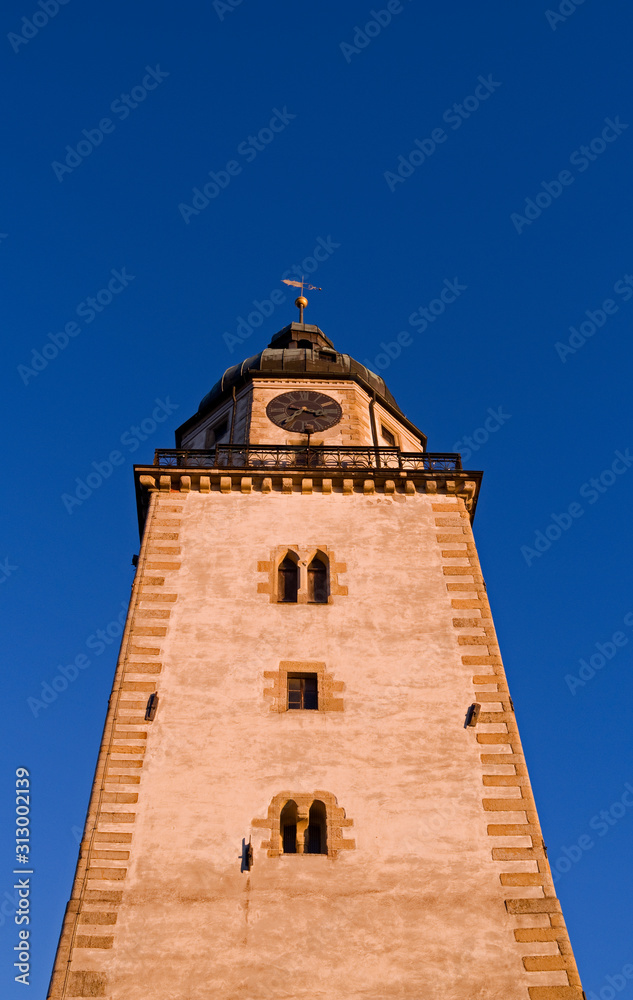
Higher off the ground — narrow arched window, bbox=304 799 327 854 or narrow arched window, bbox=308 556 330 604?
narrow arched window, bbox=308 556 330 604

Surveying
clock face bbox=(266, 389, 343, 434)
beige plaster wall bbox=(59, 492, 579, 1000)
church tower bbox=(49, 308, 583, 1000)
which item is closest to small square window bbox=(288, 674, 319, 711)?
church tower bbox=(49, 308, 583, 1000)

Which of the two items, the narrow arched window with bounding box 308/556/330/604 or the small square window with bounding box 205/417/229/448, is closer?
the narrow arched window with bounding box 308/556/330/604

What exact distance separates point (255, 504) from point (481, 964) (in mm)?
11203

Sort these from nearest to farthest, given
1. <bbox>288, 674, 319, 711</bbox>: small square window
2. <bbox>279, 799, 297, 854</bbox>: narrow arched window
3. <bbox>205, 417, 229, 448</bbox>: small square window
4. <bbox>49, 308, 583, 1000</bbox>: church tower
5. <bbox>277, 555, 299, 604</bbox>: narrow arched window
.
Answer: <bbox>49, 308, 583, 1000</bbox>: church tower → <bbox>279, 799, 297, 854</bbox>: narrow arched window → <bbox>288, 674, 319, 711</bbox>: small square window → <bbox>277, 555, 299, 604</bbox>: narrow arched window → <bbox>205, 417, 229, 448</bbox>: small square window

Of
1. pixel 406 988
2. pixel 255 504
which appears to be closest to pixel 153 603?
pixel 255 504

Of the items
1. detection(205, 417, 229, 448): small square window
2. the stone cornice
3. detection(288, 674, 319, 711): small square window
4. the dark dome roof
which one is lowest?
detection(288, 674, 319, 711): small square window

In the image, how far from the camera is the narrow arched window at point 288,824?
1830cm

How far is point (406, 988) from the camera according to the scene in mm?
16047

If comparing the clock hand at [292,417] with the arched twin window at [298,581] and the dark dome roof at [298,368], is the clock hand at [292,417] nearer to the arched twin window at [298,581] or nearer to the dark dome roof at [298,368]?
the dark dome roof at [298,368]

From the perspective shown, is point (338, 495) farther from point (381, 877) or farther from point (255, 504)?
point (381, 877)

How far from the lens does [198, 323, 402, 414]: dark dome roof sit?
3003cm

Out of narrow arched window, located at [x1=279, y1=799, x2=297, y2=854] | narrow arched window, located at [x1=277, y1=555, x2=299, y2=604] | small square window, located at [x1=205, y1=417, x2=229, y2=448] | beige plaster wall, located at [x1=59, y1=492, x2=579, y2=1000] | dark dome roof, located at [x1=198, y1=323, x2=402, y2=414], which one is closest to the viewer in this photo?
beige plaster wall, located at [x1=59, y1=492, x2=579, y2=1000]

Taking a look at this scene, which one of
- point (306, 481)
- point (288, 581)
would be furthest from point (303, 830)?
point (306, 481)

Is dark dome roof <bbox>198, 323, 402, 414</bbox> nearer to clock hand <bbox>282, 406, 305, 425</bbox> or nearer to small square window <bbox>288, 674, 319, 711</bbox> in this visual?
clock hand <bbox>282, 406, 305, 425</bbox>
